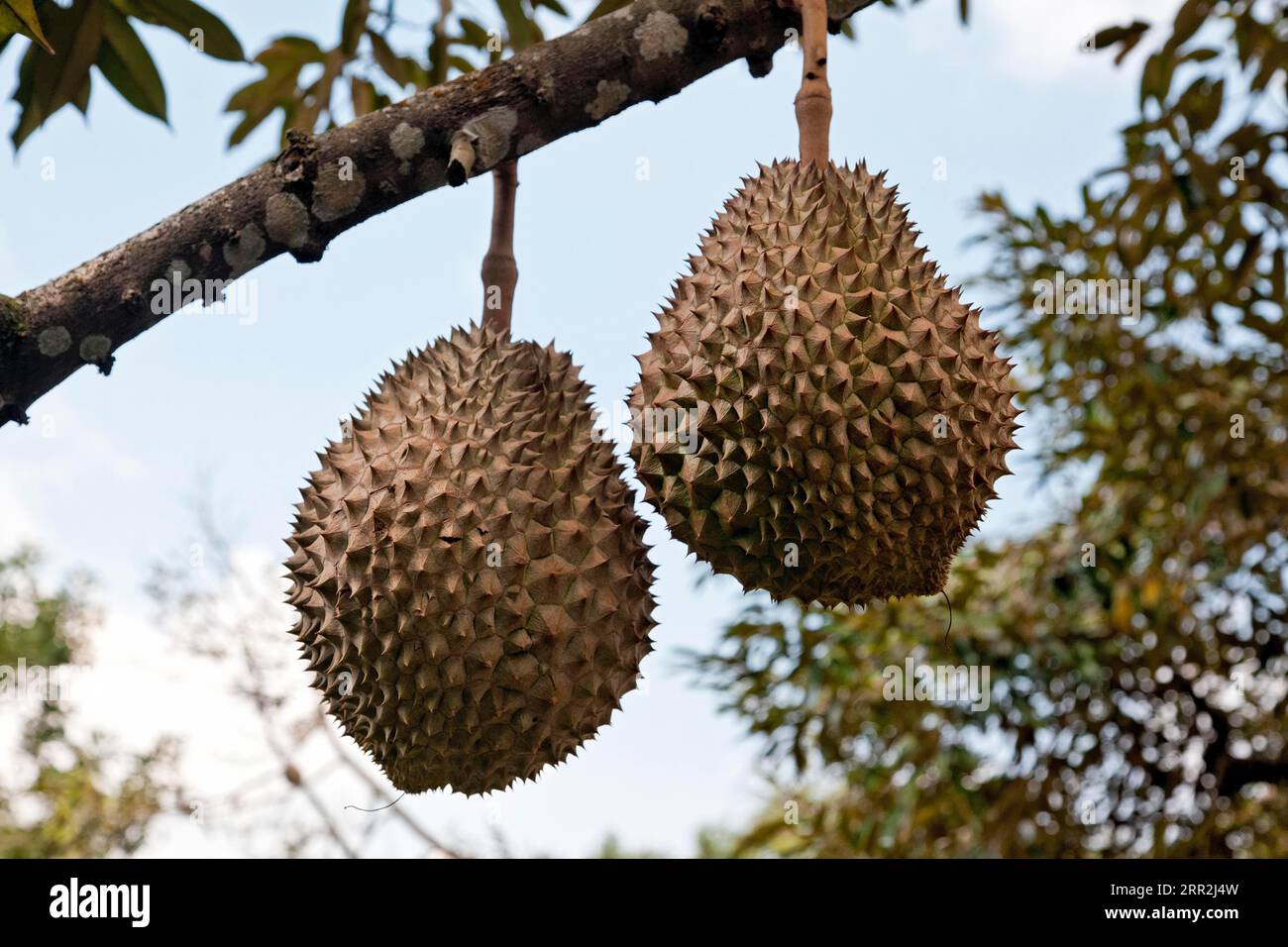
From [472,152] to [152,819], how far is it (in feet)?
29.8

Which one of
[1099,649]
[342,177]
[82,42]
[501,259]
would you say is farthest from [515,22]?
[1099,649]

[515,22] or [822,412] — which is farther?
[515,22]

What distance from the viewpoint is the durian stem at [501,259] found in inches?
73.5

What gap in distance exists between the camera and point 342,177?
168cm

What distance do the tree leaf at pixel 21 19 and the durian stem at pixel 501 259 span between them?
652 millimetres

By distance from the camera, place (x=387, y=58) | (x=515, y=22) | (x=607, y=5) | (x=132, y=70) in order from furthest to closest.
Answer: (x=387, y=58)
(x=515, y=22)
(x=132, y=70)
(x=607, y=5)

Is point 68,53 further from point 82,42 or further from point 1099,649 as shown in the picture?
point 1099,649

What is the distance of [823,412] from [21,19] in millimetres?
1236

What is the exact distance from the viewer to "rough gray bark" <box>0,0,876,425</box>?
168cm

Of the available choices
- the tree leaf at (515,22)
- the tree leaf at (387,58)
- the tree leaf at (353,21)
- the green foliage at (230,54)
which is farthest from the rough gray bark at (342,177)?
the tree leaf at (387,58)

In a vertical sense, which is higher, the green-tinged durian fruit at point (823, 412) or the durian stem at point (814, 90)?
the durian stem at point (814, 90)

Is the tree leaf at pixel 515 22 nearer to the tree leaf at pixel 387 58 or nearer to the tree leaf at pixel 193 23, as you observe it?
the tree leaf at pixel 387 58

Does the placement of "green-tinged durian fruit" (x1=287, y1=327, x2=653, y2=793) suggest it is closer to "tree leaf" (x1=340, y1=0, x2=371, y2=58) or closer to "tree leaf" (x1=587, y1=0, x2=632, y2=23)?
"tree leaf" (x1=587, y1=0, x2=632, y2=23)
